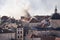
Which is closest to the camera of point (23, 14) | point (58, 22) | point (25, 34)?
point (25, 34)

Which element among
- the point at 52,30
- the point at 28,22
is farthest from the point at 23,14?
the point at 52,30

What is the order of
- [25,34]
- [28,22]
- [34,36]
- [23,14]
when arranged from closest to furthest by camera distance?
[34,36] < [25,34] < [28,22] < [23,14]

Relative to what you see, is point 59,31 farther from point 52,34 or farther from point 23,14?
point 23,14

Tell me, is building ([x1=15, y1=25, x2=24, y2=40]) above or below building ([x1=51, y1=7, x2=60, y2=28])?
below

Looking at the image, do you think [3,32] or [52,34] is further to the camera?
[52,34]

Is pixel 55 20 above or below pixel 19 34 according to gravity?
above

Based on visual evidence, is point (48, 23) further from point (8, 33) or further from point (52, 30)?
point (8, 33)

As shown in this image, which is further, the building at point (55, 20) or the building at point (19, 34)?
the building at point (55, 20)

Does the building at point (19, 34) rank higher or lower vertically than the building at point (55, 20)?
lower

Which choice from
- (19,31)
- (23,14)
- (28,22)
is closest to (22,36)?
(19,31)

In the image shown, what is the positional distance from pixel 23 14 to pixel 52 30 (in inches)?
681

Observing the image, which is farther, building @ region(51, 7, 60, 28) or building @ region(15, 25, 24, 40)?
building @ region(51, 7, 60, 28)

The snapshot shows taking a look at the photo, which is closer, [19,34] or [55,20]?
[19,34]

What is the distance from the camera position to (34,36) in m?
24.3
